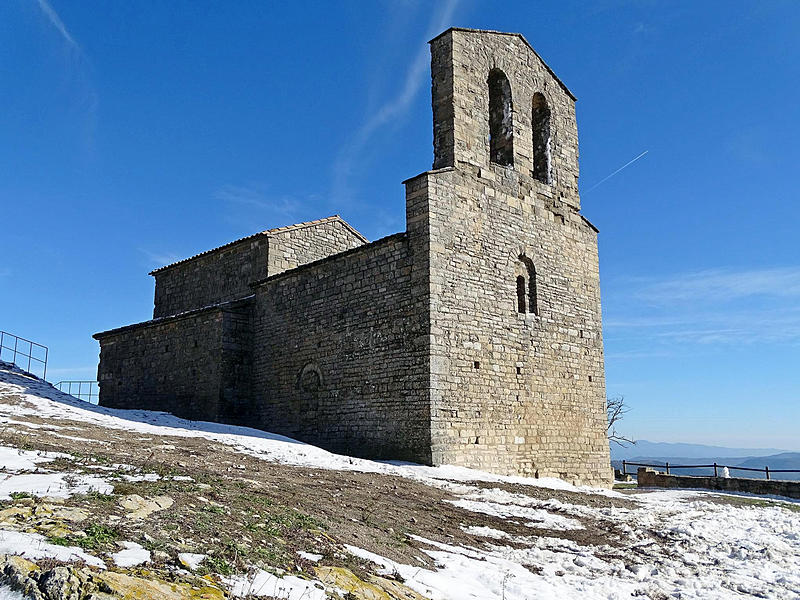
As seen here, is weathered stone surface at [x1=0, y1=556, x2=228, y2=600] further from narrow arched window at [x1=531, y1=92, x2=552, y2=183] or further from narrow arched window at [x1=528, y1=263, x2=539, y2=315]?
narrow arched window at [x1=531, y1=92, x2=552, y2=183]

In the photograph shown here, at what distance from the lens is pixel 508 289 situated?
16125 millimetres

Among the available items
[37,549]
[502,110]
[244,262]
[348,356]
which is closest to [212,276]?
[244,262]

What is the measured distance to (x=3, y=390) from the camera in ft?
55.2

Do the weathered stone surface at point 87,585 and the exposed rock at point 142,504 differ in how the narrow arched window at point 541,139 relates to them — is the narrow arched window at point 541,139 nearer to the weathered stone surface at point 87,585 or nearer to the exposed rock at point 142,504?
the exposed rock at point 142,504

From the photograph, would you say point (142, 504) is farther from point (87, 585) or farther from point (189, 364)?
point (189, 364)

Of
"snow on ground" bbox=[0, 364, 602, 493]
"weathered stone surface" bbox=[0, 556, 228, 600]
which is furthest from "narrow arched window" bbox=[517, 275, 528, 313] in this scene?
"weathered stone surface" bbox=[0, 556, 228, 600]

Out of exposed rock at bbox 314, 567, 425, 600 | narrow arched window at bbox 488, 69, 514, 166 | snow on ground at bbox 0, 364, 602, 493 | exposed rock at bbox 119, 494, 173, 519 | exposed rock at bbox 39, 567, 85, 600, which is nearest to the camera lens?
exposed rock at bbox 39, 567, 85, 600

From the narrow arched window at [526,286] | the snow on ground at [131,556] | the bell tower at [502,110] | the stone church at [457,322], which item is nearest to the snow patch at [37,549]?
the snow on ground at [131,556]

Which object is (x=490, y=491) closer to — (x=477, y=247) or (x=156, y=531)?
(x=477, y=247)

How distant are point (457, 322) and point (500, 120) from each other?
6.31 meters

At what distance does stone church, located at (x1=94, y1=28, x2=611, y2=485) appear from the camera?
14656 mm

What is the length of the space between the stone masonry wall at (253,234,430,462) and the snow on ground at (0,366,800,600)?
1499 millimetres

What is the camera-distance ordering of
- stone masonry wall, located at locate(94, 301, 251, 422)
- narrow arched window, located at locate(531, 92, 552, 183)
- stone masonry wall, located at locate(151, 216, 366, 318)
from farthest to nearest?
stone masonry wall, located at locate(151, 216, 366, 318) < stone masonry wall, located at locate(94, 301, 251, 422) < narrow arched window, located at locate(531, 92, 552, 183)

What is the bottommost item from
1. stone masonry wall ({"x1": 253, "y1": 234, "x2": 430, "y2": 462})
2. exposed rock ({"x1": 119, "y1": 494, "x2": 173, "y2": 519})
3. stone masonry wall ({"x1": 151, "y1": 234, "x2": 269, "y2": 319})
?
exposed rock ({"x1": 119, "y1": 494, "x2": 173, "y2": 519})
